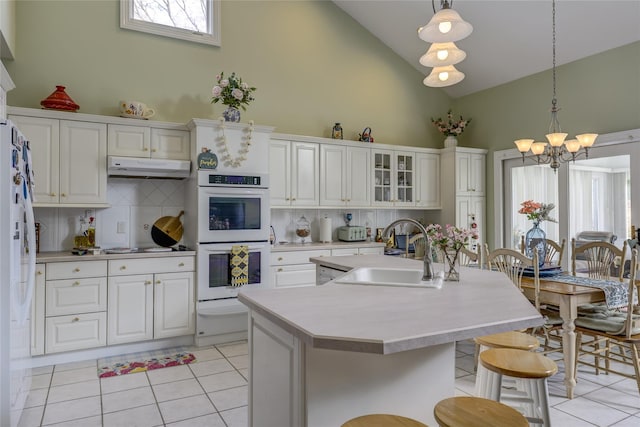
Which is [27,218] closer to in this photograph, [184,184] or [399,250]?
[184,184]

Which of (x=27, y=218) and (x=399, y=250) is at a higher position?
(x=27, y=218)

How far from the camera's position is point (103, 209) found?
4059mm

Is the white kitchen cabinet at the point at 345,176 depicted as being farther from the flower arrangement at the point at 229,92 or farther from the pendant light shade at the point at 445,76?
the pendant light shade at the point at 445,76

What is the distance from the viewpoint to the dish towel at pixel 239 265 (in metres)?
4.00

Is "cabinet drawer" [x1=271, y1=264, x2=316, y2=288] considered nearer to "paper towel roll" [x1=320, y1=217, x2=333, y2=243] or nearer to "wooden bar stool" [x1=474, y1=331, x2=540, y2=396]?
"paper towel roll" [x1=320, y1=217, x2=333, y2=243]

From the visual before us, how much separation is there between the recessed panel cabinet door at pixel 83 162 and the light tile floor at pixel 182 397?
1.46 metres

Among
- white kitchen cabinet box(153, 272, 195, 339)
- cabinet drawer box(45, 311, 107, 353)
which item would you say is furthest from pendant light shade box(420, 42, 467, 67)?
cabinet drawer box(45, 311, 107, 353)

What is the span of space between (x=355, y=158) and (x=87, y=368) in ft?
11.4

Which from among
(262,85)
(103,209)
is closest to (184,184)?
(103,209)

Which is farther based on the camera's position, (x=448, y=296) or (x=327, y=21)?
(x=327, y=21)

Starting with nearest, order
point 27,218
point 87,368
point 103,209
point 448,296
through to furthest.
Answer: point 448,296 < point 27,218 < point 87,368 < point 103,209

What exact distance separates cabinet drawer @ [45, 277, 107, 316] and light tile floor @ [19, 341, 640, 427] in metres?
0.46

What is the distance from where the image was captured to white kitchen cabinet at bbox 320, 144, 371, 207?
4848mm

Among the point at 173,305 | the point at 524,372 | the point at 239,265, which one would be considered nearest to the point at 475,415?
the point at 524,372
